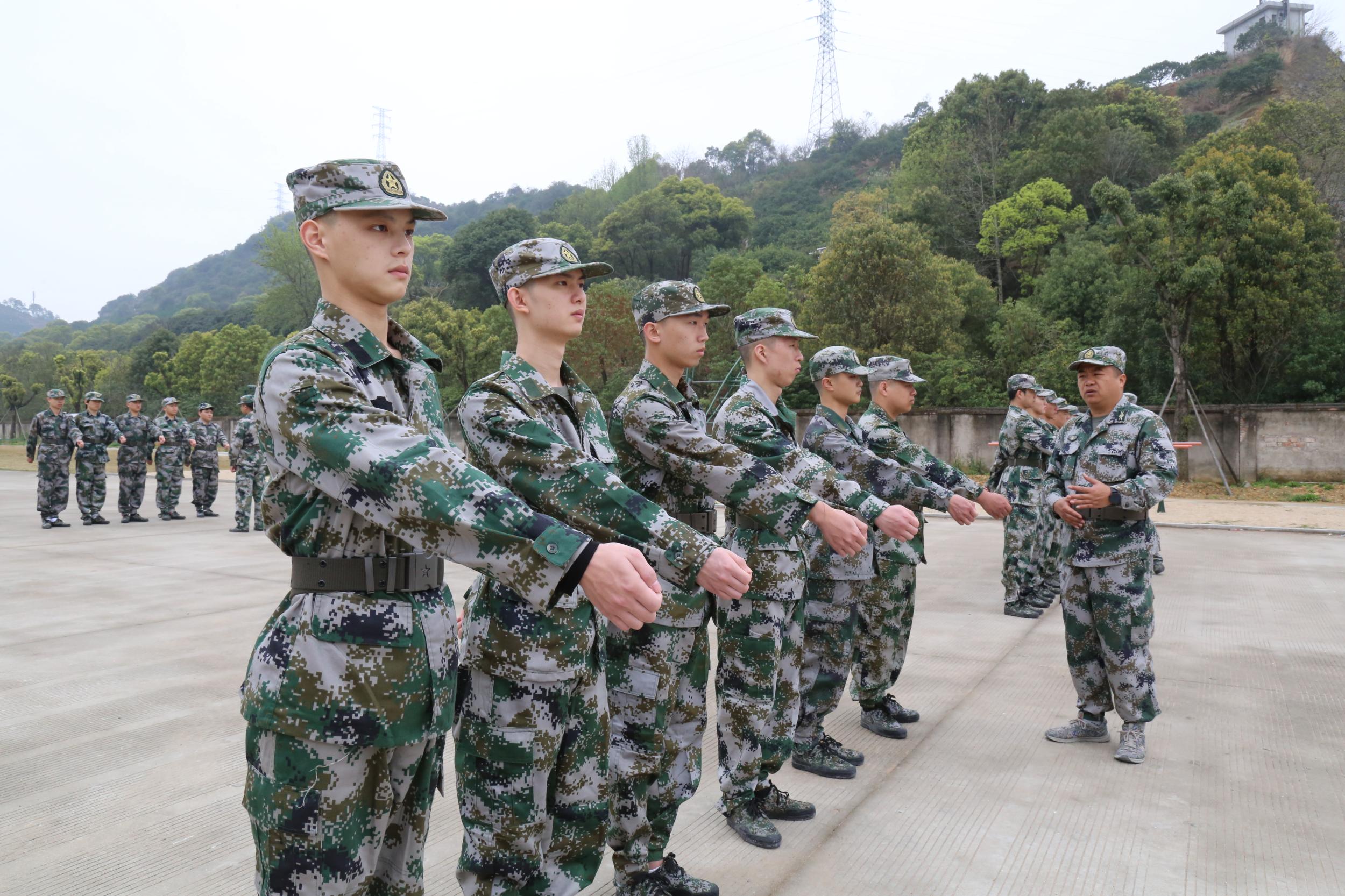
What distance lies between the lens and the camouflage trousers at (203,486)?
49.3ft

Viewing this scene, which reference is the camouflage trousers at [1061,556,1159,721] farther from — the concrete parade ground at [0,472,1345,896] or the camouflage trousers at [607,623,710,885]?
the camouflage trousers at [607,623,710,885]

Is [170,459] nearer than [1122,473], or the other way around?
[1122,473]

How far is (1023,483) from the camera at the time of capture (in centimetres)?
802

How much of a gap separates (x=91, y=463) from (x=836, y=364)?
13.6 meters

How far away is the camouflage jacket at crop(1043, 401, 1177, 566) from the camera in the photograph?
13.9 ft

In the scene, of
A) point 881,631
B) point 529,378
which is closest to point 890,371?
point 881,631

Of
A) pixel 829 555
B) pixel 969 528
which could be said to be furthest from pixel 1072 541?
pixel 969 528

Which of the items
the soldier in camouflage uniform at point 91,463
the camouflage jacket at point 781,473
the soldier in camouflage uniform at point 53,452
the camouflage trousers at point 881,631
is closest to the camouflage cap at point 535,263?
the camouflage jacket at point 781,473

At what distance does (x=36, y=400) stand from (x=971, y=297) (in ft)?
181

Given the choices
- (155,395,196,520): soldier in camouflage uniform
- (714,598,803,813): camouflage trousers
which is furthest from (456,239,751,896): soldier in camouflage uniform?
(155,395,196,520): soldier in camouflage uniform

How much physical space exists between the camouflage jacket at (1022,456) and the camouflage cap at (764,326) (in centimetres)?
461

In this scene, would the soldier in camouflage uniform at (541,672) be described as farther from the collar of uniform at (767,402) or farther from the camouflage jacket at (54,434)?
the camouflage jacket at (54,434)

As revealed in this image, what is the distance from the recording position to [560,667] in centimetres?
223

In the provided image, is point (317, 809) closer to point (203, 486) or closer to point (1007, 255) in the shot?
point (203, 486)
